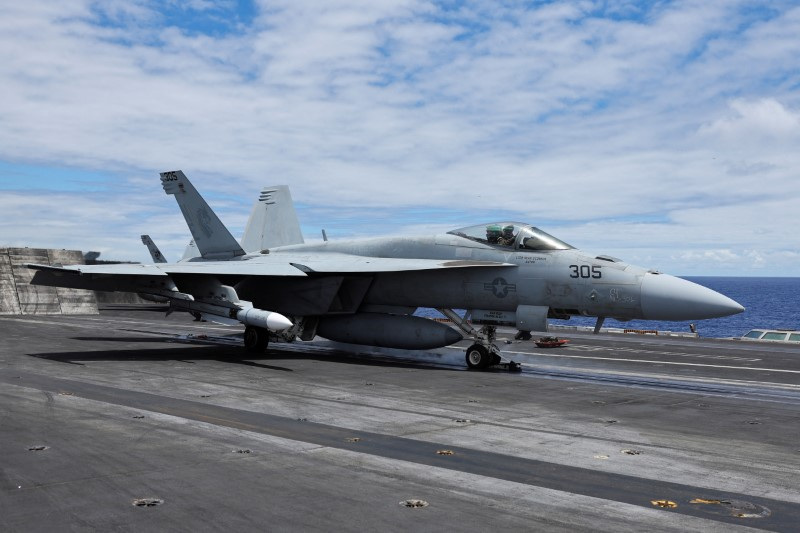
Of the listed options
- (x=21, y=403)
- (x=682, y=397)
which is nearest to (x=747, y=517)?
(x=682, y=397)

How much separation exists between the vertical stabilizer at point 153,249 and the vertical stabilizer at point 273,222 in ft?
74.2

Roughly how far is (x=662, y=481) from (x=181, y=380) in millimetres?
10094

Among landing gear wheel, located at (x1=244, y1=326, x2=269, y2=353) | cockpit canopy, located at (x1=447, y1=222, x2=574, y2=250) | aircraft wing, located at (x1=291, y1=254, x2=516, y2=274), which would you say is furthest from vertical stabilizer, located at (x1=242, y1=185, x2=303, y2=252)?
cockpit canopy, located at (x1=447, y1=222, x2=574, y2=250)

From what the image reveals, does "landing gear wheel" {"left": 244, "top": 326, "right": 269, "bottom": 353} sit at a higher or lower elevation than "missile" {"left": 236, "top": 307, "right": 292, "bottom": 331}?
lower

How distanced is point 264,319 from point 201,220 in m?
7.71

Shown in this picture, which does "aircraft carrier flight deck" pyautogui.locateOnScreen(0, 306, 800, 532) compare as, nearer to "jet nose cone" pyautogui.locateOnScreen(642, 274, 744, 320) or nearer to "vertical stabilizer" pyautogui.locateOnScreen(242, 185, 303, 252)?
"jet nose cone" pyautogui.locateOnScreen(642, 274, 744, 320)

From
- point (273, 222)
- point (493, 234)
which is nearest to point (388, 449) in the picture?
point (493, 234)

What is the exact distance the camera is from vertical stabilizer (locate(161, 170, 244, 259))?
23344mm

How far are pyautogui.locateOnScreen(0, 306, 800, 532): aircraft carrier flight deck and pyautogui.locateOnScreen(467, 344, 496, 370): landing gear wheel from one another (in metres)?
0.84

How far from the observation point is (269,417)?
1010 cm

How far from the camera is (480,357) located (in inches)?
696

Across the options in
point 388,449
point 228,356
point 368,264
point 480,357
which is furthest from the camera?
point 228,356

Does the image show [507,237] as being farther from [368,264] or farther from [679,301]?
[679,301]

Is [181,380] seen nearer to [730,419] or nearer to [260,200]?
[730,419]
